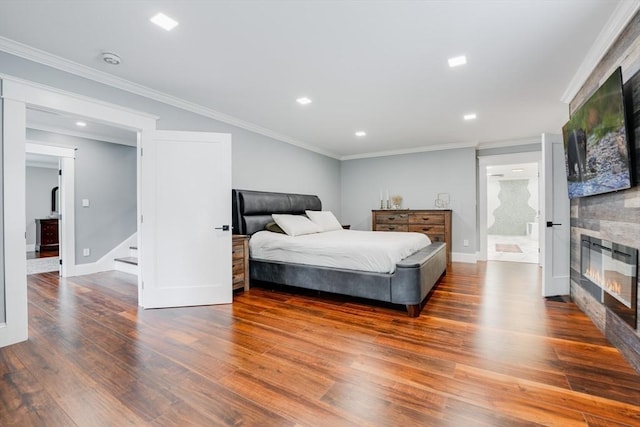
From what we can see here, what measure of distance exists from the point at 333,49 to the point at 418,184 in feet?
14.7

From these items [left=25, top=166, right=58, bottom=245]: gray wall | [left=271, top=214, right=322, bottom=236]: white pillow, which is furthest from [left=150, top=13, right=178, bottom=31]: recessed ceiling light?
[left=25, top=166, right=58, bottom=245]: gray wall

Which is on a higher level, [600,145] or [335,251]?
[600,145]

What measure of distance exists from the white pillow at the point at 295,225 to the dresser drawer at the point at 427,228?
2291mm

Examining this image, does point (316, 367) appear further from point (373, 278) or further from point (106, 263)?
point (106, 263)

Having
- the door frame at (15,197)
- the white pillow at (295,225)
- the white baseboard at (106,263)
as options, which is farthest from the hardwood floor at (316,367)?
the white baseboard at (106,263)

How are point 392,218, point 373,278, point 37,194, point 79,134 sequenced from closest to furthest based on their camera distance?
1. point 373,278
2. point 79,134
3. point 392,218
4. point 37,194

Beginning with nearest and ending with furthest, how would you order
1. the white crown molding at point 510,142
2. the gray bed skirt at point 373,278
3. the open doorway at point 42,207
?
the gray bed skirt at point 373,278
the white crown molding at point 510,142
the open doorway at point 42,207

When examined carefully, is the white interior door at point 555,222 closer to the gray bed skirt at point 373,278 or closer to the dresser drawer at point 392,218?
the gray bed skirt at point 373,278

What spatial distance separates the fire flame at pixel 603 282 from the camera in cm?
220

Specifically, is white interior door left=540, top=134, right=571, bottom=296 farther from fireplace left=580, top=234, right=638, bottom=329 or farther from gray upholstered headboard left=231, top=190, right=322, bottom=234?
gray upholstered headboard left=231, top=190, right=322, bottom=234

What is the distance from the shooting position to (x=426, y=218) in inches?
226

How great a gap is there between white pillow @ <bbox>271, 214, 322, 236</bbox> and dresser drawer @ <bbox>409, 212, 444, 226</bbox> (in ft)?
7.53

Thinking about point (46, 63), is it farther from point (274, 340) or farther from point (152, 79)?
point (274, 340)

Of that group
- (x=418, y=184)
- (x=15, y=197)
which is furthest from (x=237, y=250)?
(x=418, y=184)
